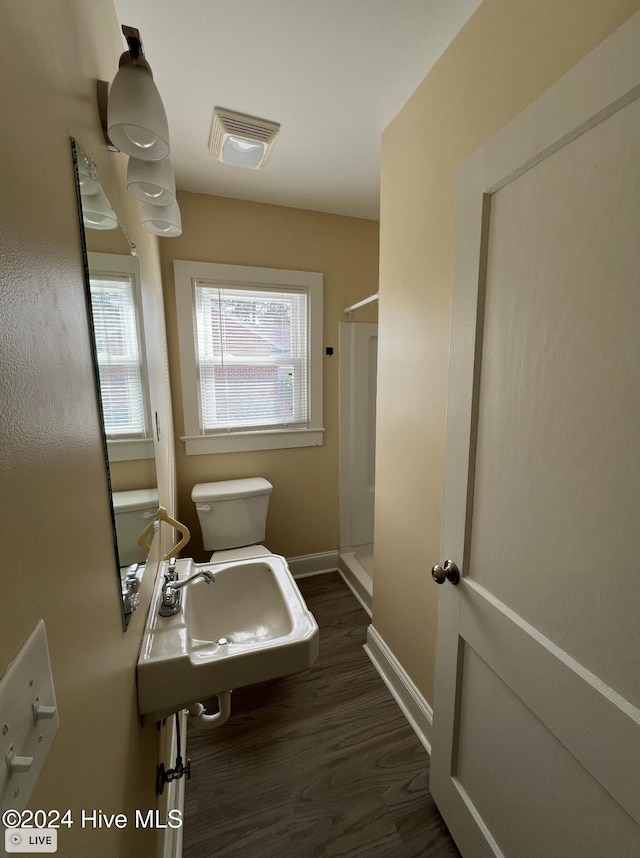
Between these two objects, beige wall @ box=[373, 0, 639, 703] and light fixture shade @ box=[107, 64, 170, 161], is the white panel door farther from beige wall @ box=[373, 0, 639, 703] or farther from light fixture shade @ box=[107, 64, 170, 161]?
light fixture shade @ box=[107, 64, 170, 161]

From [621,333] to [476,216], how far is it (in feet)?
1.56

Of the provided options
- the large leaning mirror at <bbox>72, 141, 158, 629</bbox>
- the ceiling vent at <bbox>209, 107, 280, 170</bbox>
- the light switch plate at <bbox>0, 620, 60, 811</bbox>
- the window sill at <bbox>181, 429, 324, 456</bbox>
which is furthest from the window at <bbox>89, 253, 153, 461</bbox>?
the window sill at <bbox>181, 429, 324, 456</bbox>

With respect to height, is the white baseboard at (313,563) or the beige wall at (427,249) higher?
the beige wall at (427,249)

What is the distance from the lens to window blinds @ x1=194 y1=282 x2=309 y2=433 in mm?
2137

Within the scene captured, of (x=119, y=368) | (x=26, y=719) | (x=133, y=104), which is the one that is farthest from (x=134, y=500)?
(x=133, y=104)

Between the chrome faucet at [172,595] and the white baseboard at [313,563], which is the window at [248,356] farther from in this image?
the chrome faucet at [172,595]

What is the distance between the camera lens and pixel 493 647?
0.86 m

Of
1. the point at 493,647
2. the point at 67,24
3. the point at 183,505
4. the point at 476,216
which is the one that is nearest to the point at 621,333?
the point at 476,216

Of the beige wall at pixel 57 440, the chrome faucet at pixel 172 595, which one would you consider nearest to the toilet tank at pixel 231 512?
the chrome faucet at pixel 172 595

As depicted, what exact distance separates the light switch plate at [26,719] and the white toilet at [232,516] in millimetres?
1738

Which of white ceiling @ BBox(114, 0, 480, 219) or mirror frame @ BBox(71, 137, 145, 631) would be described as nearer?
mirror frame @ BBox(71, 137, 145, 631)

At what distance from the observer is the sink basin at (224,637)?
812 mm

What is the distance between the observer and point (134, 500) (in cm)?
81

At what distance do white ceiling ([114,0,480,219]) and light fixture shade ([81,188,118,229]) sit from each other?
80 cm
